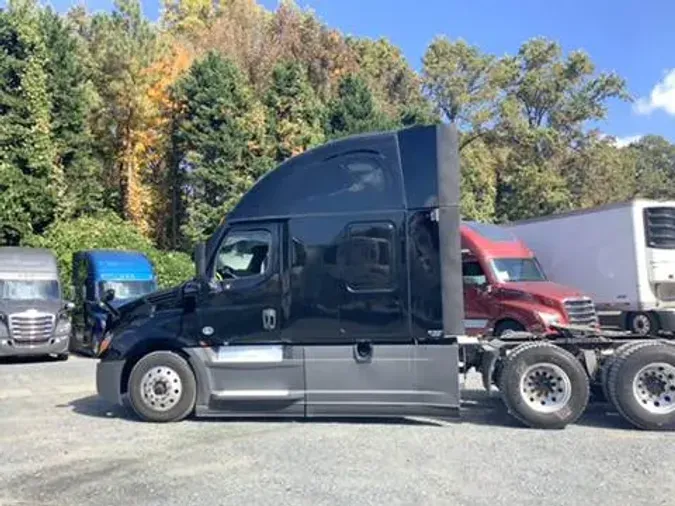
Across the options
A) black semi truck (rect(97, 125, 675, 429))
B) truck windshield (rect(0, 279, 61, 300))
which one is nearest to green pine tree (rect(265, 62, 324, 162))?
truck windshield (rect(0, 279, 61, 300))

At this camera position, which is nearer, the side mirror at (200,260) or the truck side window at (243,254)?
the truck side window at (243,254)

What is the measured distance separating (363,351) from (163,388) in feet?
8.37

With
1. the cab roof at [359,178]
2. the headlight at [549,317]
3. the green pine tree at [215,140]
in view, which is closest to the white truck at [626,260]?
the headlight at [549,317]

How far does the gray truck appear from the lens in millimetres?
18000

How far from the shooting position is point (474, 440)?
27.0ft

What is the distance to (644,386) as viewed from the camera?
8734 millimetres

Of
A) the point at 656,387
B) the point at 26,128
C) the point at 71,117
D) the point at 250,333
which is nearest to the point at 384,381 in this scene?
the point at 250,333

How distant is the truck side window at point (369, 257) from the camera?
349 inches

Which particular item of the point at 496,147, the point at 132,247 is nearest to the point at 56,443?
the point at 132,247

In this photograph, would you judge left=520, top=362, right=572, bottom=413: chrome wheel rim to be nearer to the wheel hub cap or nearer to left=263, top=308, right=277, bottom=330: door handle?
left=263, top=308, right=277, bottom=330: door handle

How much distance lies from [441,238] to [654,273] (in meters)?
11.4

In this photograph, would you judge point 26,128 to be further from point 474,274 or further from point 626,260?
point 626,260

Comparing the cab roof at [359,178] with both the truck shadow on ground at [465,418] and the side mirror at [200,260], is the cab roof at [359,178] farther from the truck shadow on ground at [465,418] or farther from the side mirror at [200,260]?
the truck shadow on ground at [465,418]

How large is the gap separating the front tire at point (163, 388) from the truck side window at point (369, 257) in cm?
237
